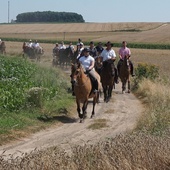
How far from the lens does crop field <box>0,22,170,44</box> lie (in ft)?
292

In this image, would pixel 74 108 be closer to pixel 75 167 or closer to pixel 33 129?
pixel 33 129

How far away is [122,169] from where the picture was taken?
21.4 feet

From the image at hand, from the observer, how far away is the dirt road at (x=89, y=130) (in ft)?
38.3

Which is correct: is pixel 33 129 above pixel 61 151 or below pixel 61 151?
below

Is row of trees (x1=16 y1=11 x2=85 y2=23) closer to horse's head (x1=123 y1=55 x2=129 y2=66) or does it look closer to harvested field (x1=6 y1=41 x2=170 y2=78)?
harvested field (x1=6 y1=41 x2=170 y2=78)

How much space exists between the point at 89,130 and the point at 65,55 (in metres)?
22.2

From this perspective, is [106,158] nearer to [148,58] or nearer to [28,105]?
[28,105]

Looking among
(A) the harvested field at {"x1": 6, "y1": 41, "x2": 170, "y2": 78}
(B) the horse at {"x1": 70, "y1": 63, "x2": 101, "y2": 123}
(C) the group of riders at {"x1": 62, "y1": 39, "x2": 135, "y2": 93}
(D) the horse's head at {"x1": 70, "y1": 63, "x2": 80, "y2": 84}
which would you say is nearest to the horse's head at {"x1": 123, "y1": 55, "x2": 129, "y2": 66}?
(C) the group of riders at {"x1": 62, "y1": 39, "x2": 135, "y2": 93}

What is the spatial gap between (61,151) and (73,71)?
808 cm

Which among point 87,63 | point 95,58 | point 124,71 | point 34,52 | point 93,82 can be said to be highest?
point 87,63

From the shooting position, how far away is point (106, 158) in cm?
654

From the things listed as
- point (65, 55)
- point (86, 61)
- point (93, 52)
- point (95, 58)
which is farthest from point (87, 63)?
point (65, 55)

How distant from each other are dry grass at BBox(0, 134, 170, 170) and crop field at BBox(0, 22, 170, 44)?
76.7 metres

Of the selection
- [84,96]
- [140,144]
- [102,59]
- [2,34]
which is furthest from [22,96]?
[2,34]
